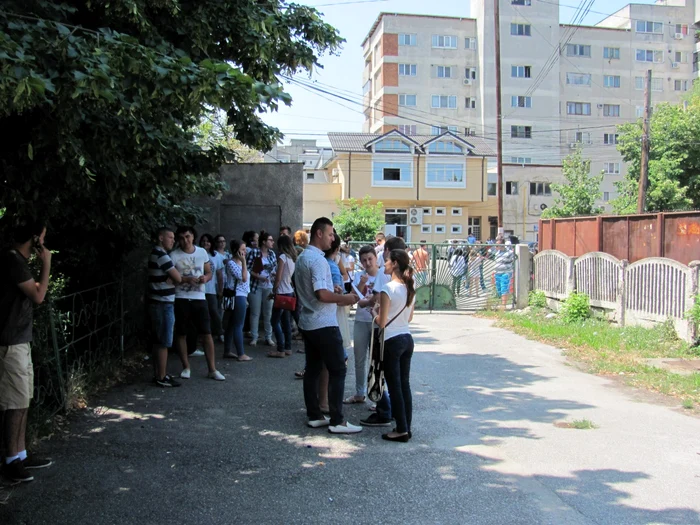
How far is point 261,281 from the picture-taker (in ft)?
32.6

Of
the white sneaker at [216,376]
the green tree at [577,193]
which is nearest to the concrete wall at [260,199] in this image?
the white sneaker at [216,376]

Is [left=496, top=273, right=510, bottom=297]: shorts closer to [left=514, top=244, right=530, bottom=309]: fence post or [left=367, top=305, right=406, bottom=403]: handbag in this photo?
[left=514, top=244, right=530, bottom=309]: fence post

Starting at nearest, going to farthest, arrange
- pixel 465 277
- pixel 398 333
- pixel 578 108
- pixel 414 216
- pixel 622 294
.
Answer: pixel 398 333
pixel 622 294
pixel 465 277
pixel 414 216
pixel 578 108

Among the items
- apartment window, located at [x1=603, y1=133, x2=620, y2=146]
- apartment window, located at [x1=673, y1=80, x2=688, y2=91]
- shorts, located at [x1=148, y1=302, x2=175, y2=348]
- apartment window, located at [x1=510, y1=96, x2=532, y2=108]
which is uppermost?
apartment window, located at [x1=673, y1=80, x2=688, y2=91]

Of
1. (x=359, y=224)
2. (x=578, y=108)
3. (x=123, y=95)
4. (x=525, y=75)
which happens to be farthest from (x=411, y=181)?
(x=123, y=95)

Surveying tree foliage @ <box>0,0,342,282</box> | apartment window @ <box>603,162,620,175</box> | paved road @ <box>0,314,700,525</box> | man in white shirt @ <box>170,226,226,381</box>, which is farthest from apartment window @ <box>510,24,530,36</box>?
man in white shirt @ <box>170,226,226,381</box>

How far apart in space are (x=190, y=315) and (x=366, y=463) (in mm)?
3380

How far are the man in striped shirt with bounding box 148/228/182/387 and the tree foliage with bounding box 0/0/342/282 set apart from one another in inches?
22.8

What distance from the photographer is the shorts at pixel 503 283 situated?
16.1 meters

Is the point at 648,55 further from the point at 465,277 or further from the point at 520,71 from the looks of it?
the point at 465,277

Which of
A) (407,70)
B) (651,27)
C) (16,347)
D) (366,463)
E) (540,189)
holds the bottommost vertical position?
(366,463)

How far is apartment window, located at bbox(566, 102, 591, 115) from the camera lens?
6013 cm

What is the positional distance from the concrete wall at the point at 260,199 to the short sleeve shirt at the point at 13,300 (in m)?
8.38

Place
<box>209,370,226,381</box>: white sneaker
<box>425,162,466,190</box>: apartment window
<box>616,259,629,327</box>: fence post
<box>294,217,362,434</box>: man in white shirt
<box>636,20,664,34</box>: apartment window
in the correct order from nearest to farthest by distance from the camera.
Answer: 1. <box>294,217,362,434</box>: man in white shirt
2. <box>209,370,226,381</box>: white sneaker
3. <box>616,259,629,327</box>: fence post
4. <box>425,162,466,190</box>: apartment window
5. <box>636,20,664,34</box>: apartment window
